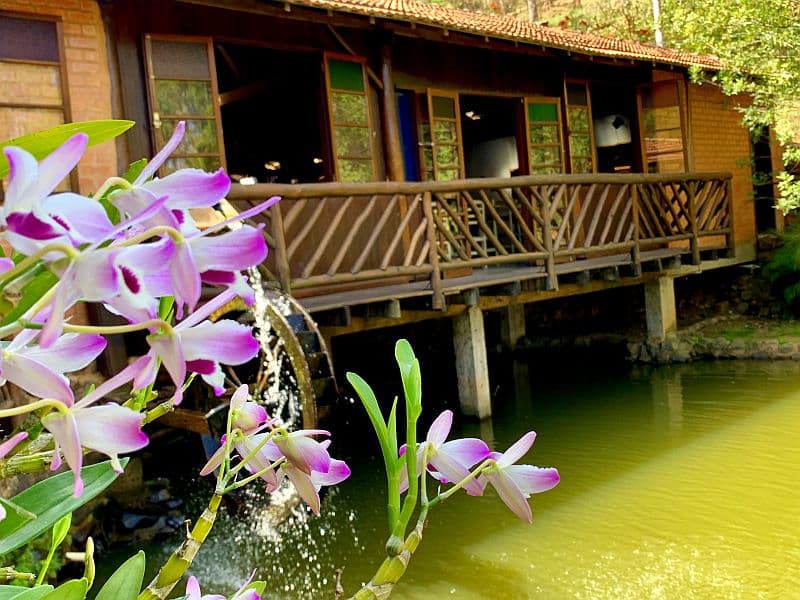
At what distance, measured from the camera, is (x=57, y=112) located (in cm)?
679

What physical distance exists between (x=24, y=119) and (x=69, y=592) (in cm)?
692

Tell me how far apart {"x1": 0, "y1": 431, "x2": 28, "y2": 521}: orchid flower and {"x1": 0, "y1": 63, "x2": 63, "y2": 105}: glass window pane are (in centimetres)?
675

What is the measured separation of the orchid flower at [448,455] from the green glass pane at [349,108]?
8.13m

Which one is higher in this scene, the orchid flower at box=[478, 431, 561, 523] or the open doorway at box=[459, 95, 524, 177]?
the open doorway at box=[459, 95, 524, 177]

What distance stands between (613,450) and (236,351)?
26.1ft

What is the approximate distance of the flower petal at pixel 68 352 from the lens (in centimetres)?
53

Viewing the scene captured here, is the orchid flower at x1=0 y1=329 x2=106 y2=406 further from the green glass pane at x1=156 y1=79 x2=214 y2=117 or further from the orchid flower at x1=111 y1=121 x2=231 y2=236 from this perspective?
the green glass pane at x1=156 y1=79 x2=214 y2=117

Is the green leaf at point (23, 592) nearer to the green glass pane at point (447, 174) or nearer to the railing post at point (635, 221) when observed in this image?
the green glass pane at point (447, 174)

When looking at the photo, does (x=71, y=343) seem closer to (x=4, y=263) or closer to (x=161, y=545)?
(x=4, y=263)

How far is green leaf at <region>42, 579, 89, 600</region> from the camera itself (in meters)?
0.50

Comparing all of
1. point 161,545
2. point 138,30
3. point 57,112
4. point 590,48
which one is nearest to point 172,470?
point 161,545

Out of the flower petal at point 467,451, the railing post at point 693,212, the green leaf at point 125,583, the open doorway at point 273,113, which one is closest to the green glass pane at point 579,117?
the railing post at point 693,212

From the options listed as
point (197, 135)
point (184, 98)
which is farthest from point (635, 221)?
point (184, 98)

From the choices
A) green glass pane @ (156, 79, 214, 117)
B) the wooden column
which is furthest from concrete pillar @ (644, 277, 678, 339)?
green glass pane @ (156, 79, 214, 117)
